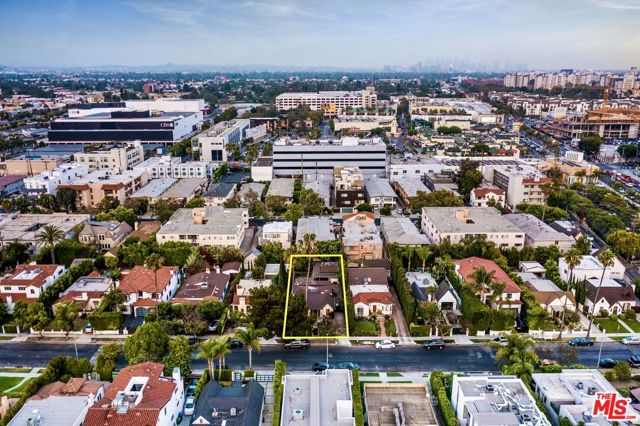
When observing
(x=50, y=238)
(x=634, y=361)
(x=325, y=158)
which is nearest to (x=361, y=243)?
(x=634, y=361)

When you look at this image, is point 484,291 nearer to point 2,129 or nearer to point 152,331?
point 152,331

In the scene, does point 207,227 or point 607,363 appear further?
point 207,227

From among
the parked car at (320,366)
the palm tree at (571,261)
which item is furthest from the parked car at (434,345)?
the palm tree at (571,261)

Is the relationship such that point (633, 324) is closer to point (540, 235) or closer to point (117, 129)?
point (540, 235)

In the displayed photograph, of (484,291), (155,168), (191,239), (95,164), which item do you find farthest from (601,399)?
(95,164)

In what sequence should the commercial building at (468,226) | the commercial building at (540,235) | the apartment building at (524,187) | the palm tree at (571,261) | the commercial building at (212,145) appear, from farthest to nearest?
the commercial building at (212,145) < the apartment building at (524,187) < the commercial building at (468,226) < the commercial building at (540,235) < the palm tree at (571,261)

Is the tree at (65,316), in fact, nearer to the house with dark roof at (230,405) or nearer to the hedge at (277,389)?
the house with dark roof at (230,405)
